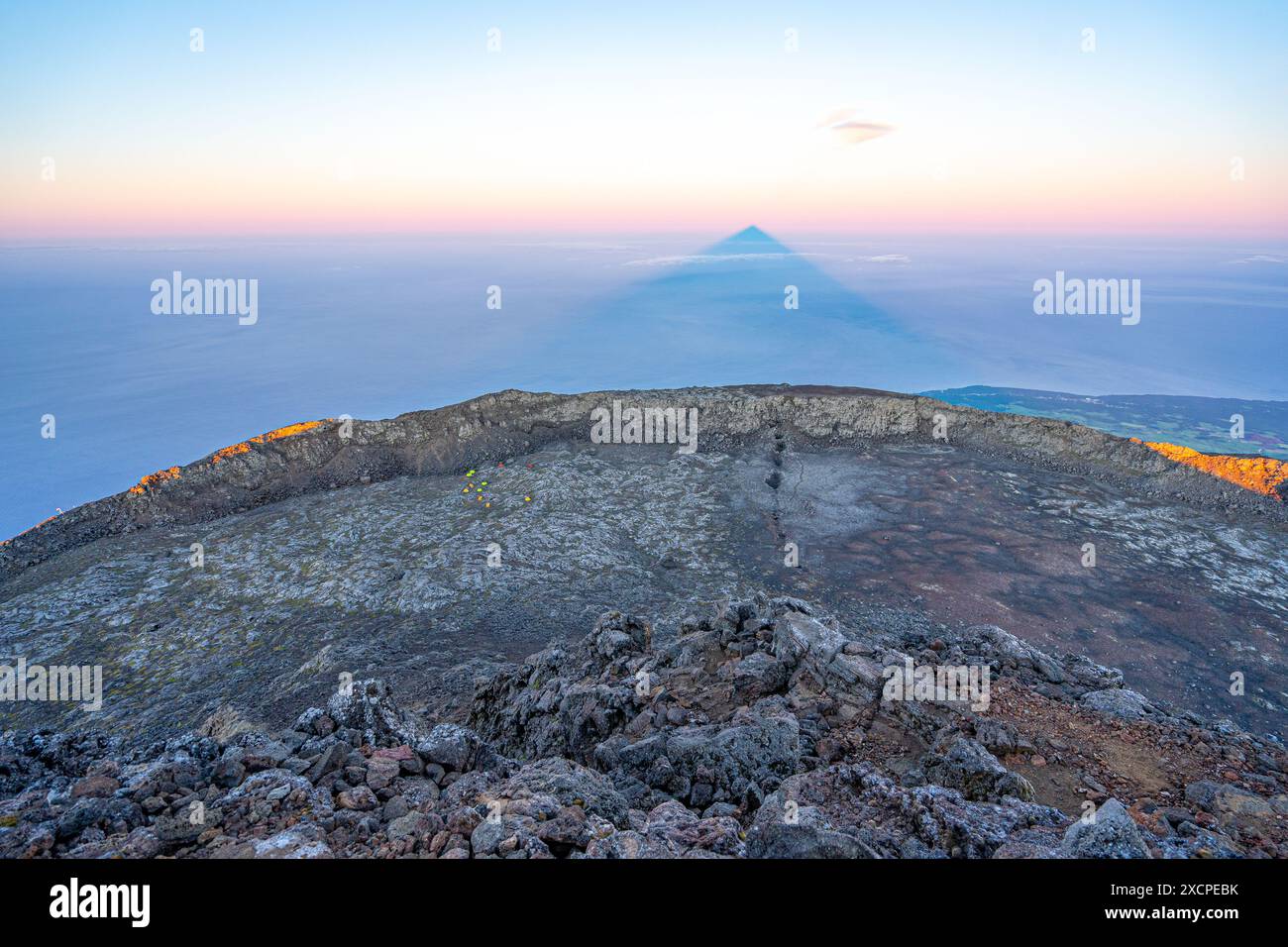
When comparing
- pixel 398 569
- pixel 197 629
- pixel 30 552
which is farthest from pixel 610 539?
pixel 30 552

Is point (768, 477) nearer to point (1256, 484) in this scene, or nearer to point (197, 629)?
point (1256, 484)
